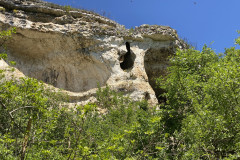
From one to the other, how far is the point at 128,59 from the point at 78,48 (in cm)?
374

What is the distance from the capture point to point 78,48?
17219mm

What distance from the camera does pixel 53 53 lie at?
57.6ft

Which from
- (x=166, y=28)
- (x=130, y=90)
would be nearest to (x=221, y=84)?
(x=130, y=90)

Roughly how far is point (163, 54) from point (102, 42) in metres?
4.91

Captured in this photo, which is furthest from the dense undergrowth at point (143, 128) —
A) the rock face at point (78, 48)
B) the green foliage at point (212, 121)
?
the rock face at point (78, 48)

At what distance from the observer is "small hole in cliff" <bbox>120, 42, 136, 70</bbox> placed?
1792 cm

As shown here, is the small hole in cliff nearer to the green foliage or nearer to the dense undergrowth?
Result: the dense undergrowth

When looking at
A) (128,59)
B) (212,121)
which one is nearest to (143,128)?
(212,121)

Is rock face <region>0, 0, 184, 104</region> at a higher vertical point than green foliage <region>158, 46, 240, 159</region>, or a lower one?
higher

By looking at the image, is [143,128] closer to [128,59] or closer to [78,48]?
[78,48]

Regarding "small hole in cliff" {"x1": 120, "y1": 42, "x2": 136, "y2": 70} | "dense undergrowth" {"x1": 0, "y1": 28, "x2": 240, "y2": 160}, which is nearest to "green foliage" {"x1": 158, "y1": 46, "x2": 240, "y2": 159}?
"dense undergrowth" {"x1": 0, "y1": 28, "x2": 240, "y2": 160}

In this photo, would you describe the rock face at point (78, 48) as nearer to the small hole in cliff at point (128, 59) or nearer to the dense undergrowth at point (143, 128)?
the small hole in cliff at point (128, 59)

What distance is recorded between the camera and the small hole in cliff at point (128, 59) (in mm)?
17922

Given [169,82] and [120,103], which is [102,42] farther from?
[169,82]
